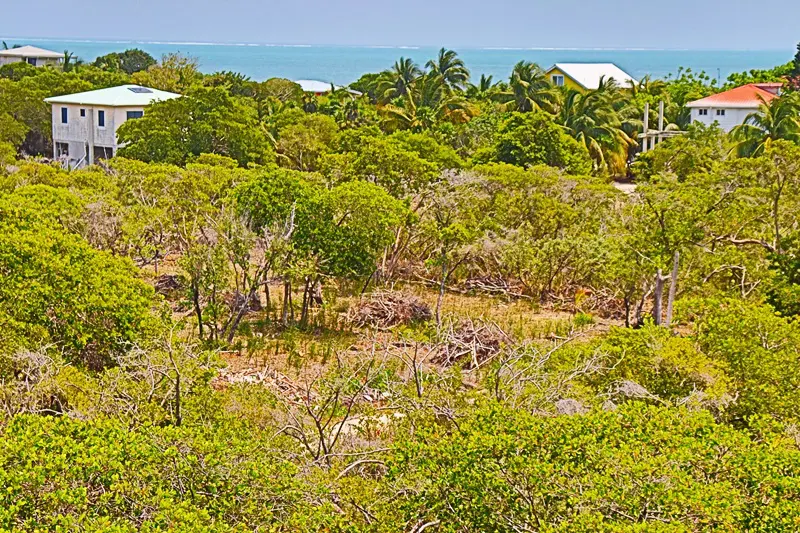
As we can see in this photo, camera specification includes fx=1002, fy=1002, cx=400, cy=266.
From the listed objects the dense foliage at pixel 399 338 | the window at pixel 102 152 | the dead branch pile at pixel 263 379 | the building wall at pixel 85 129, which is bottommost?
the dead branch pile at pixel 263 379

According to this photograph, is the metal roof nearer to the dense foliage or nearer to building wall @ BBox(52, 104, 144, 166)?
the dense foliage

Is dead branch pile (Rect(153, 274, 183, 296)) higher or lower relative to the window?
lower

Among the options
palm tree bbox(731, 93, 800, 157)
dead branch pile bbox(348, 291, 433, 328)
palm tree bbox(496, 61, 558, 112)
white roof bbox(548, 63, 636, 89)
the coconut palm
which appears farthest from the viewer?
white roof bbox(548, 63, 636, 89)

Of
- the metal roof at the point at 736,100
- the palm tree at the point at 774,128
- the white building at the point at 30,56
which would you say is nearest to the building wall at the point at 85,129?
the palm tree at the point at 774,128

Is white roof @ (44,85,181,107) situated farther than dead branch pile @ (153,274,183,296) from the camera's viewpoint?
Yes

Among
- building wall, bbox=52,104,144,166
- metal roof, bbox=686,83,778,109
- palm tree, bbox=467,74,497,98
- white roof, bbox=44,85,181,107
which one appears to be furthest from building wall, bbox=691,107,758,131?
building wall, bbox=52,104,144,166

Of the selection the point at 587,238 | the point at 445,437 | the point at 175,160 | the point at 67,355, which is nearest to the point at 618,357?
the point at 445,437

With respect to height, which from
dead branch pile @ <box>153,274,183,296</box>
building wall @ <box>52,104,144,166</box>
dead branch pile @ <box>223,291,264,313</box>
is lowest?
dead branch pile @ <box>223,291,264,313</box>

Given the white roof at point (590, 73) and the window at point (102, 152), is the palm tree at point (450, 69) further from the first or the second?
the window at point (102, 152)
